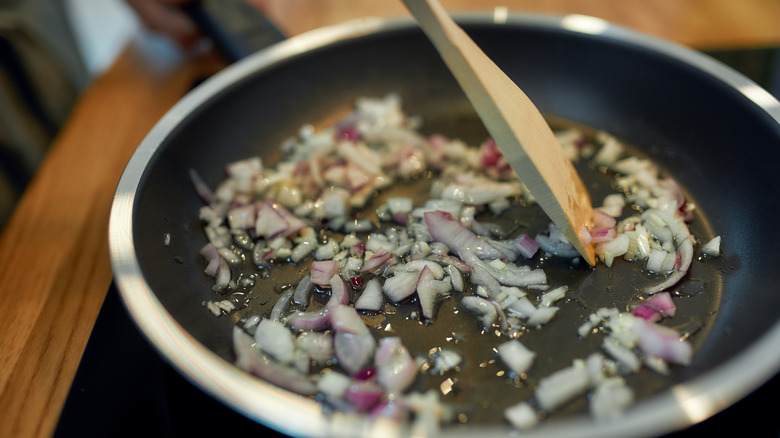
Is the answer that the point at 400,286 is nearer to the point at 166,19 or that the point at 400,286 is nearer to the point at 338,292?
the point at 338,292

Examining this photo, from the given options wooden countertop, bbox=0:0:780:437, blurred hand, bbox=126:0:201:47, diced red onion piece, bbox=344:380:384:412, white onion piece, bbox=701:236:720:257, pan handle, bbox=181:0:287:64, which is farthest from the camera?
blurred hand, bbox=126:0:201:47

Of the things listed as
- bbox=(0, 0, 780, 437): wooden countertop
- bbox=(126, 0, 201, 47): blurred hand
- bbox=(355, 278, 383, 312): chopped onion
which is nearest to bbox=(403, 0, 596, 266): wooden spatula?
bbox=(355, 278, 383, 312): chopped onion

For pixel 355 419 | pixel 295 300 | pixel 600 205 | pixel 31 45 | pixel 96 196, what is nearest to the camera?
pixel 355 419

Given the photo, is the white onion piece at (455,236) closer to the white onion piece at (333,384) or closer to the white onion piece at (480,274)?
the white onion piece at (480,274)

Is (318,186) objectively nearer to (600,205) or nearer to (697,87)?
(600,205)

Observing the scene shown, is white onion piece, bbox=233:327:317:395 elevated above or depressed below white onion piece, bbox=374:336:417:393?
below

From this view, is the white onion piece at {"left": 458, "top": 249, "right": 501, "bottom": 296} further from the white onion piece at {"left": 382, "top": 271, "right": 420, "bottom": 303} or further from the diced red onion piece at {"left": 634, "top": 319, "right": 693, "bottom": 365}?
the diced red onion piece at {"left": 634, "top": 319, "right": 693, "bottom": 365}

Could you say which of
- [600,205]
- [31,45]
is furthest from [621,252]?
[31,45]
